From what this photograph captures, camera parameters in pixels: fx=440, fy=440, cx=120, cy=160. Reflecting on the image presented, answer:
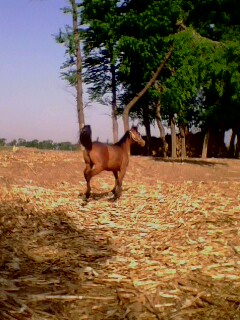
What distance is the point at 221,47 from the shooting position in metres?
15.8

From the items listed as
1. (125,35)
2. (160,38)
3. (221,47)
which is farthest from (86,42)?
(221,47)

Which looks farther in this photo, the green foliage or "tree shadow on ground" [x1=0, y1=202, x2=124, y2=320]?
the green foliage

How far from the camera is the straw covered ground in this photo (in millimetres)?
3893

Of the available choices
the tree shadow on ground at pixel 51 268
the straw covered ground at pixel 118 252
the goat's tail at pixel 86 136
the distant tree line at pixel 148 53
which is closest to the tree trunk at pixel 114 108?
the distant tree line at pixel 148 53

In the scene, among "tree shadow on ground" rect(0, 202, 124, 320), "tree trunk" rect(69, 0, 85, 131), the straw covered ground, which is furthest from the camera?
"tree trunk" rect(69, 0, 85, 131)

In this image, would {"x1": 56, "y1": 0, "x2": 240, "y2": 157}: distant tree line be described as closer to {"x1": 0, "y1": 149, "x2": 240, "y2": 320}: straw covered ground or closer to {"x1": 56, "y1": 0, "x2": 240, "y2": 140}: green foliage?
{"x1": 56, "y1": 0, "x2": 240, "y2": 140}: green foliage

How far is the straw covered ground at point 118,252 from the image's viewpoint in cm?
389

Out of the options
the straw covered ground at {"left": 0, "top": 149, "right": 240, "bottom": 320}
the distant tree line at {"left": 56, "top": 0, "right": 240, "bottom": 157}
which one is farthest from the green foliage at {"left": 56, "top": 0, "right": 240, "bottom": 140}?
A: the straw covered ground at {"left": 0, "top": 149, "right": 240, "bottom": 320}

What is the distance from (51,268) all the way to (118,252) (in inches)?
40.4

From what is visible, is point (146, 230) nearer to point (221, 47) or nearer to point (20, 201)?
point (20, 201)

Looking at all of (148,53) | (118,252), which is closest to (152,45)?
(148,53)

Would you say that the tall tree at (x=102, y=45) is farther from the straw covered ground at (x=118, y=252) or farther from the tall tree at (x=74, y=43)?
the straw covered ground at (x=118, y=252)

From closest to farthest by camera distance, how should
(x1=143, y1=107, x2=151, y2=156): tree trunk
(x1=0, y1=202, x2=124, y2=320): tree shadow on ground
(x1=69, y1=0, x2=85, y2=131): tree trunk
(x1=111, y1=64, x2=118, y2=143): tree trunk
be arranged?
1. (x1=0, y1=202, x2=124, y2=320): tree shadow on ground
2. (x1=69, y1=0, x2=85, y2=131): tree trunk
3. (x1=111, y1=64, x2=118, y2=143): tree trunk
4. (x1=143, y1=107, x2=151, y2=156): tree trunk

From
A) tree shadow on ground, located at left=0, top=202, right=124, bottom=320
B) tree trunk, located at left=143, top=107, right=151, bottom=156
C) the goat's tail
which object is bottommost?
tree shadow on ground, located at left=0, top=202, right=124, bottom=320
